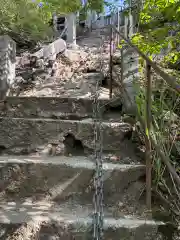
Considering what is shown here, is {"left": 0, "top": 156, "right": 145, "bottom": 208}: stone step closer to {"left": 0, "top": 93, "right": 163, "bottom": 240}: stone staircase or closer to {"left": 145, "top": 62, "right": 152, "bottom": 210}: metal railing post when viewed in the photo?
{"left": 0, "top": 93, "right": 163, "bottom": 240}: stone staircase

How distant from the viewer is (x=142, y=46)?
348 cm

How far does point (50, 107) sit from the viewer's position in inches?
147

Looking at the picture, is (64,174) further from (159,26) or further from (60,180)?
(159,26)

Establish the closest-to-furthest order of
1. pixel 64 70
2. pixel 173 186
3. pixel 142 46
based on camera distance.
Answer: pixel 173 186 < pixel 142 46 < pixel 64 70

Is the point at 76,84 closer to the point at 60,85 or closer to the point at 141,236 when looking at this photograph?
the point at 60,85

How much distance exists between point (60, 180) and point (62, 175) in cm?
5

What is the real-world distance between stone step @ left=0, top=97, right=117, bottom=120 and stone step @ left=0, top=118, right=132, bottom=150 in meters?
0.44

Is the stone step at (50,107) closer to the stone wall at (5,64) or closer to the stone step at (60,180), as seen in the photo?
the stone wall at (5,64)

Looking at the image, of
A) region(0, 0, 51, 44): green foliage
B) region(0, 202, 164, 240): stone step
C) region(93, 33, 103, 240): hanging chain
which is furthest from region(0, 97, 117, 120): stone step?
region(0, 0, 51, 44): green foliage

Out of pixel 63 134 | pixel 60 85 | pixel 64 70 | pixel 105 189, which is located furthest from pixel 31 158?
pixel 64 70

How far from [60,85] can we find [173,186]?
11.0 feet

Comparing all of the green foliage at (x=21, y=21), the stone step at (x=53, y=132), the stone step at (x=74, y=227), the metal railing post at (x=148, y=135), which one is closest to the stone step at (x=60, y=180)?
the metal railing post at (x=148, y=135)

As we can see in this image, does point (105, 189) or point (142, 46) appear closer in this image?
point (105, 189)

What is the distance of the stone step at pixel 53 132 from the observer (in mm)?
3102
